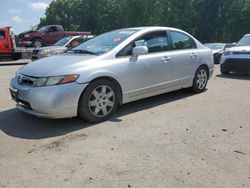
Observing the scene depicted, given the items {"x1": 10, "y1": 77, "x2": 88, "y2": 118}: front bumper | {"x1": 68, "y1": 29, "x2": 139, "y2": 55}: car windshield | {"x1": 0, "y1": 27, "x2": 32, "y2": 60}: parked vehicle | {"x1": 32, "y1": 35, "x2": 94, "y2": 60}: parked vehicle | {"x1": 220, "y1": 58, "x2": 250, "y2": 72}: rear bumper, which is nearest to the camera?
{"x1": 10, "y1": 77, "x2": 88, "y2": 118}: front bumper

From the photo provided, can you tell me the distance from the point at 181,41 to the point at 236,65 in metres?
4.17

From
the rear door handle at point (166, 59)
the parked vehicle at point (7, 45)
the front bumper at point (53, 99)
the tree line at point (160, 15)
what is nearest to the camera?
the front bumper at point (53, 99)

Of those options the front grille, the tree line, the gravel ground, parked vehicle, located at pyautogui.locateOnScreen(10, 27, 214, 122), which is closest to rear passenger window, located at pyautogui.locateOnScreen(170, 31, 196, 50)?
parked vehicle, located at pyautogui.locateOnScreen(10, 27, 214, 122)

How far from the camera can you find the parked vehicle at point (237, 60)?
31.8ft

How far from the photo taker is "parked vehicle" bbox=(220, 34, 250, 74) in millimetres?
9688

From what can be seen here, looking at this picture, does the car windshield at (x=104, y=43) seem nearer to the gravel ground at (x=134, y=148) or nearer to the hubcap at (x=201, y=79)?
the gravel ground at (x=134, y=148)

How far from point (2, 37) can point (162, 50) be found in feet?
42.4

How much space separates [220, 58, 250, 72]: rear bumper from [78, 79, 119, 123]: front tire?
6.10 meters

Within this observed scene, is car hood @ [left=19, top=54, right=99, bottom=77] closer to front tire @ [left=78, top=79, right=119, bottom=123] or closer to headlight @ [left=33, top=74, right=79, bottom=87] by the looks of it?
headlight @ [left=33, top=74, right=79, bottom=87]

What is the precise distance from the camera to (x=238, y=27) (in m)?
37.4

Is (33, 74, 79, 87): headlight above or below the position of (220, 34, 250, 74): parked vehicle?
above

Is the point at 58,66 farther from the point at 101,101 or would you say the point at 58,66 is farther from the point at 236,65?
the point at 236,65

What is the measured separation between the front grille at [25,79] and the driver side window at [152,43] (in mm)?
1522

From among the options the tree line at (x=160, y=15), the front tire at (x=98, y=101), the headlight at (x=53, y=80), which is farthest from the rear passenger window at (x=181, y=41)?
the tree line at (x=160, y=15)
